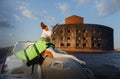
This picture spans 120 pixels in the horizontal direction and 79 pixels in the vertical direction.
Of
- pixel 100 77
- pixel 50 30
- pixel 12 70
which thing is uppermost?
pixel 50 30

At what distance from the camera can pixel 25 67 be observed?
938 centimetres

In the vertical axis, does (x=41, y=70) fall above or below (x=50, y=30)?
below

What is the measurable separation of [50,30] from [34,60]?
1250 millimetres

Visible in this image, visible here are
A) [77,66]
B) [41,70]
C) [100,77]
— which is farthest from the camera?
[100,77]

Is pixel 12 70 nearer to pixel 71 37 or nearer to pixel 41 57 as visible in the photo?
pixel 41 57

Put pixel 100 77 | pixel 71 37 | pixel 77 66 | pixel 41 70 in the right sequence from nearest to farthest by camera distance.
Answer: pixel 41 70, pixel 77 66, pixel 100 77, pixel 71 37

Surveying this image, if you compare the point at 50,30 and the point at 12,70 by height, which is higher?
the point at 50,30

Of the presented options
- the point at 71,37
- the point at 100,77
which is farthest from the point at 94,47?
the point at 100,77

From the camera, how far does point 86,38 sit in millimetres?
102750

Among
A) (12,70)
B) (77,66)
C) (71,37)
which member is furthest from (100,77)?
(71,37)

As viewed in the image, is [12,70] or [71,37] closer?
[12,70]

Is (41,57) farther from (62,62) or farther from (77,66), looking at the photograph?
(77,66)

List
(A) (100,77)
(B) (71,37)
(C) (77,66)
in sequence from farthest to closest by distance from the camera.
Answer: (B) (71,37)
(A) (100,77)
(C) (77,66)

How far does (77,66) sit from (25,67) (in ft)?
6.60
